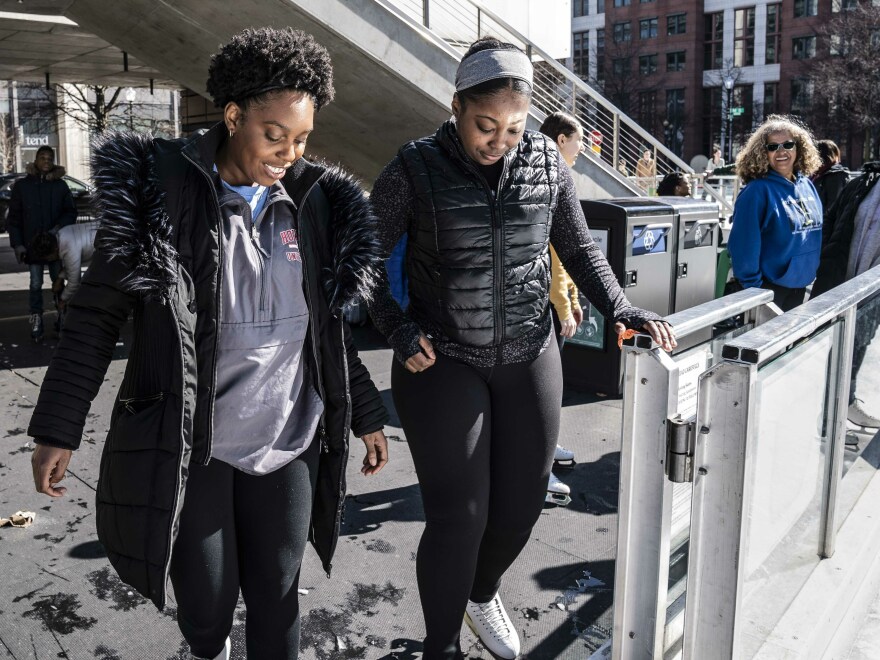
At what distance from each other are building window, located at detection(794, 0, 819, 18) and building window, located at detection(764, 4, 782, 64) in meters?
1.43

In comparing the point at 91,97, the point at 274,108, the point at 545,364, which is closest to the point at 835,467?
the point at 545,364

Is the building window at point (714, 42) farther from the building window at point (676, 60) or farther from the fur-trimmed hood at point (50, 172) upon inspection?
the fur-trimmed hood at point (50, 172)

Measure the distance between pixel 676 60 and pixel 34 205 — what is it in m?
74.2

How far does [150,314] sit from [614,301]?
146cm

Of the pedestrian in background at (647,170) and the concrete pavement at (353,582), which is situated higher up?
the pedestrian in background at (647,170)

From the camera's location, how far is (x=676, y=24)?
246 feet

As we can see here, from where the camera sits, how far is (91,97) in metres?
38.3

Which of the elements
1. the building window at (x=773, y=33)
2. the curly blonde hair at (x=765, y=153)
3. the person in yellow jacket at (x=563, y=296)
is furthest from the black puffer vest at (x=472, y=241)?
the building window at (x=773, y=33)

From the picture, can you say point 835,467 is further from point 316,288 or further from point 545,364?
point 316,288

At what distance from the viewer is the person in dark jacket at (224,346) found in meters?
1.99

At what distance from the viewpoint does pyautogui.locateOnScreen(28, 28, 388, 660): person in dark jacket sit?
1.99 metres

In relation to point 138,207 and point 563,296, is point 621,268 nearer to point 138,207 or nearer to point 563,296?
point 563,296

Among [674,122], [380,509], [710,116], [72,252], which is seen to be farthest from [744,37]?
[380,509]

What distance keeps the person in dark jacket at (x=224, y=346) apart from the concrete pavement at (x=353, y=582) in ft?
3.07
